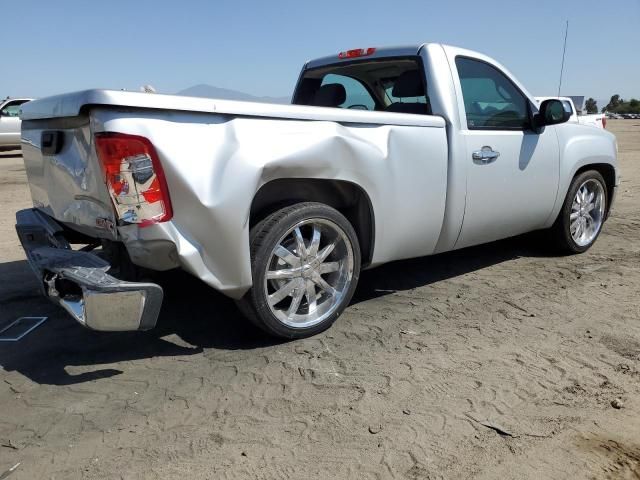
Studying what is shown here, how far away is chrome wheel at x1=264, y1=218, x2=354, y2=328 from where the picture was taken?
3.38 meters

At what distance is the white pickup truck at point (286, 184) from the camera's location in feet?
9.01

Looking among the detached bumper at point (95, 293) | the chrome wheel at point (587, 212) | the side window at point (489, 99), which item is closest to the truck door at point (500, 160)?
the side window at point (489, 99)

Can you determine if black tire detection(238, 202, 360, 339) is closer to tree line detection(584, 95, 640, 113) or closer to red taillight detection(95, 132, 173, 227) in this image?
red taillight detection(95, 132, 173, 227)

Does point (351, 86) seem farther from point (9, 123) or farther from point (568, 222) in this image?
point (9, 123)

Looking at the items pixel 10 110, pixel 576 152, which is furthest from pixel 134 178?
pixel 10 110

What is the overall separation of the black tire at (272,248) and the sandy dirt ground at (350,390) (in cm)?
13

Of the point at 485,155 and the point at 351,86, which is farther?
the point at 351,86

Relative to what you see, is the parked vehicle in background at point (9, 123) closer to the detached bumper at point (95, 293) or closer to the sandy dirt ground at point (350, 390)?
the sandy dirt ground at point (350, 390)

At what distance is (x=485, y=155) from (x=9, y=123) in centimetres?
1636

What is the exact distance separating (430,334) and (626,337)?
1.24m

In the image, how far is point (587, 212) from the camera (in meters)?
5.55

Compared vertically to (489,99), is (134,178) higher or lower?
lower

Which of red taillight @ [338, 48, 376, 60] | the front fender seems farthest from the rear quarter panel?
the front fender

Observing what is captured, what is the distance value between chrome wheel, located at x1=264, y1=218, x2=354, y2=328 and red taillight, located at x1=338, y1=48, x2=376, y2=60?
196 cm
